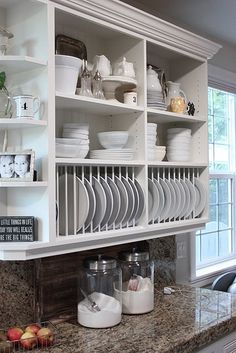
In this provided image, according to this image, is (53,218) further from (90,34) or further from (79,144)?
(90,34)

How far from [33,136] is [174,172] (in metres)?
1.03

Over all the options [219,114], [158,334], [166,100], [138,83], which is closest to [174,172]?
[166,100]

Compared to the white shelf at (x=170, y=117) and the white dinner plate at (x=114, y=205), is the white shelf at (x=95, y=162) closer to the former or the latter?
the white dinner plate at (x=114, y=205)

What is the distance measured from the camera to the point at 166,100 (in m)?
2.53

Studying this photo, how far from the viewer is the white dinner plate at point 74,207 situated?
191cm

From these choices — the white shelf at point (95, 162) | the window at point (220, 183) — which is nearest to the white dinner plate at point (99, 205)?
the white shelf at point (95, 162)

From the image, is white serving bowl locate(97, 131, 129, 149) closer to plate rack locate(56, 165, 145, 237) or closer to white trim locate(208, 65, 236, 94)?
plate rack locate(56, 165, 145, 237)

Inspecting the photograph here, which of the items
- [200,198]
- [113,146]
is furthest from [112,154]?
[200,198]

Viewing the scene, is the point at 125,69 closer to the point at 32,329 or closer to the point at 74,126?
the point at 74,126

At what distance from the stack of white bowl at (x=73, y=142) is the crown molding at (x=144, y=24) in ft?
1.64

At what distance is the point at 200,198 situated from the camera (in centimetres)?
262

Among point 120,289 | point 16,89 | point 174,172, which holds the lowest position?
point 120,289

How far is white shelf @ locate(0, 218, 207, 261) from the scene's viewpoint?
1688 millimetres

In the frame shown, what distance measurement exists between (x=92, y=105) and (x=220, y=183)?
6.81ft
